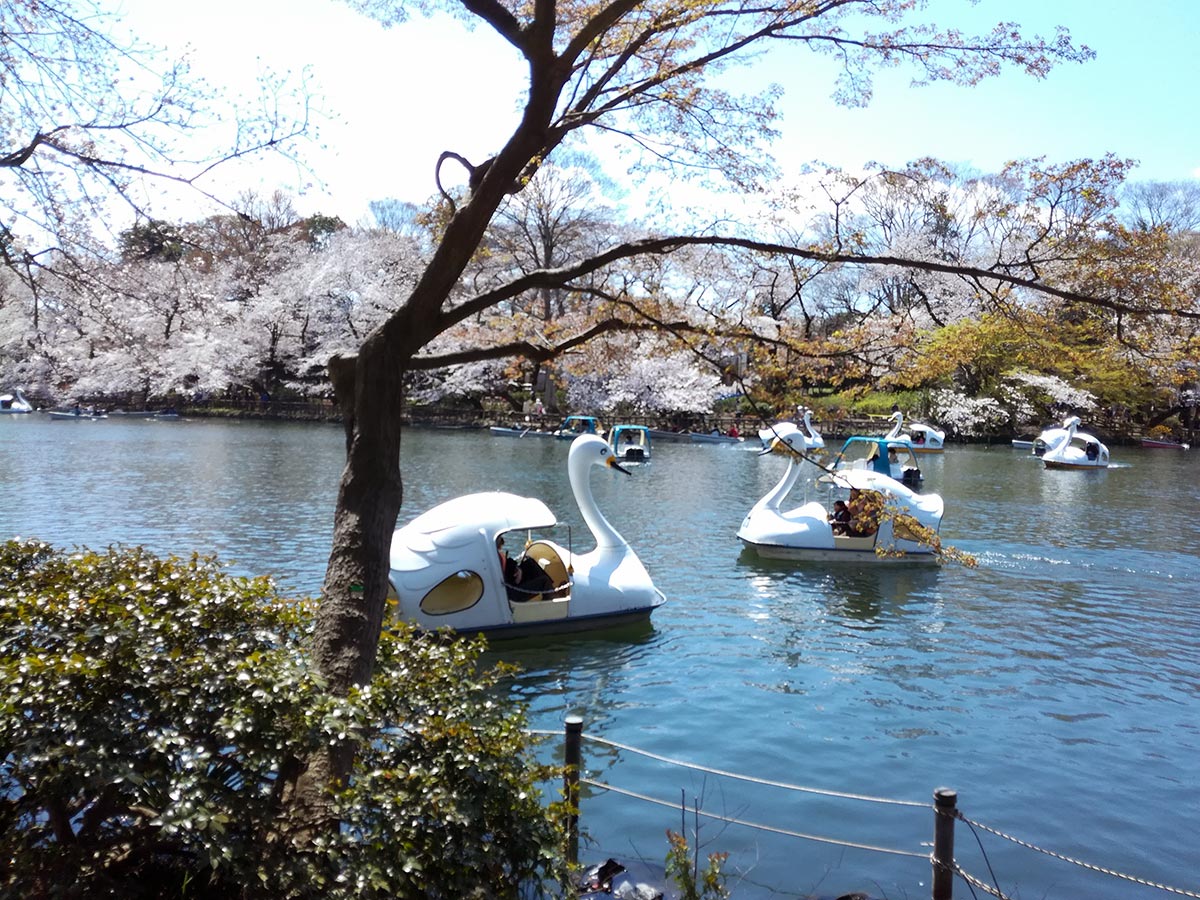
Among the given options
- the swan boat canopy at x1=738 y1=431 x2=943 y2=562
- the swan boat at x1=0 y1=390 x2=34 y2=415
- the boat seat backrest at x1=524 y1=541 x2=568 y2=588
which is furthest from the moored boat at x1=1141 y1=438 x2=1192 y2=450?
the swan boat at x1=0 y1=390 x2=34 y2=415

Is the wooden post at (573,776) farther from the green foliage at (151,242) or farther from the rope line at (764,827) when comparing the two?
the green foliage at (151,242)

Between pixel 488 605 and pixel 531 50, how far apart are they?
21.2 feet

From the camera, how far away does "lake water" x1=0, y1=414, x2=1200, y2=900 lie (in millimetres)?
6098

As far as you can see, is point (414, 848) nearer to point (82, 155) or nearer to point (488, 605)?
point (82, 155)

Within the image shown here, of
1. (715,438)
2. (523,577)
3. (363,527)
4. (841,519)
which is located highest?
(715,438)

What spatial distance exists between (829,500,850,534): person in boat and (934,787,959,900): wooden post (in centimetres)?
1120

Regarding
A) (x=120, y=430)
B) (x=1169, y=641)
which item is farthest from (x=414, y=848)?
(x=120, y=430)

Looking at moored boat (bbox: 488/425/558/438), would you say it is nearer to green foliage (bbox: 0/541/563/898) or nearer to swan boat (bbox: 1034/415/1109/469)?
swan boat (bbox: 1034/415/1109/469)

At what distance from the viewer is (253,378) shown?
50.6 meters

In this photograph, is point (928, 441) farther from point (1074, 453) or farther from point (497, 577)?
point (497, 577)

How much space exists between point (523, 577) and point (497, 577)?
0.80 metres

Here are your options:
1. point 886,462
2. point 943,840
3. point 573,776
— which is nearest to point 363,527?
point 573,776

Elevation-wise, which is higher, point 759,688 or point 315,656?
point 315,656

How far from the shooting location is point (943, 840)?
14.2ft
